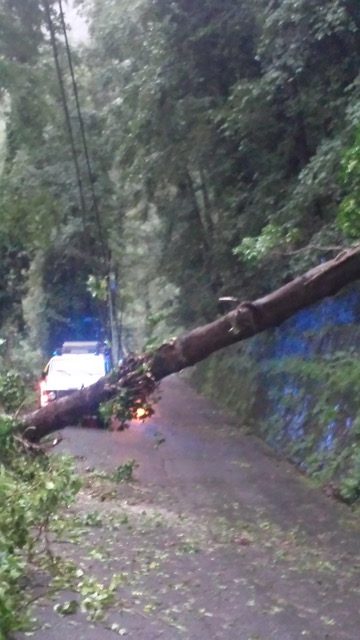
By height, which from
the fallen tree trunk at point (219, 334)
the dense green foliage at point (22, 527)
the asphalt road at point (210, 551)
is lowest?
the asphalt road at point (210, 551)

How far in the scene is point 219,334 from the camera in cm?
1367

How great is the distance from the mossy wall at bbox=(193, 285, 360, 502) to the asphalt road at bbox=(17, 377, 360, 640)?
1.58ft

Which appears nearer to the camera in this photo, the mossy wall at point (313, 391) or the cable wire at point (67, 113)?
the mossy wall at point (313, 391)

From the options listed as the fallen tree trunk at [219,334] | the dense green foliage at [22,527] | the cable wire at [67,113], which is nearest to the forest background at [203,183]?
the dense green foliage at [22,527]

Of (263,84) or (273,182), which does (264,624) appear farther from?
(273,182)

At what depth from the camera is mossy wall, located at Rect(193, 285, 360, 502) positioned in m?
17.1

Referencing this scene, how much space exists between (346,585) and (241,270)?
18.1m

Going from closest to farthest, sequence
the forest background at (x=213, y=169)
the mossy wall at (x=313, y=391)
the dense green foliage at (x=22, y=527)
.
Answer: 1. the dense green foliage at (x=22, y=527)
2. the mossy wall at (x=313, y=391)
3. the forest background at (x=213, y=169)

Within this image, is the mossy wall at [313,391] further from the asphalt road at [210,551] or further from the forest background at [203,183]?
the asphalt road at [210,551]

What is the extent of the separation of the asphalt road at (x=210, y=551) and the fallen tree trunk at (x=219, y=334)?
1.47 meters

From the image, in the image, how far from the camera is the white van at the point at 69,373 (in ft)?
79.6

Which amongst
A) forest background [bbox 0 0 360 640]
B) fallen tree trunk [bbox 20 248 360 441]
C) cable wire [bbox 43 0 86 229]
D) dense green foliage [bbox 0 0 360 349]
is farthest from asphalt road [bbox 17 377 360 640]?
cable wire [bbox 43 0 86 229]

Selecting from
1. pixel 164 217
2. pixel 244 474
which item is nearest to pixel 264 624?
pixel 244 474

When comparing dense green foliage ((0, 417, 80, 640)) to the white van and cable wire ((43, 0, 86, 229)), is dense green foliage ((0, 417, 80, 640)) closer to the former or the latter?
cable wire ((43, 0, 86, 229))
